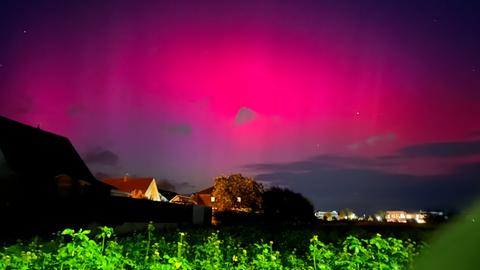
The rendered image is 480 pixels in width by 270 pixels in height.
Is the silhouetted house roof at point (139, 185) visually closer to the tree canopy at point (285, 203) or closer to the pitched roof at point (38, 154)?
the tree canopy at point (285, 203)

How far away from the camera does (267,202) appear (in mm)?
53375

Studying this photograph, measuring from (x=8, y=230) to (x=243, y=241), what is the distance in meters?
10.4

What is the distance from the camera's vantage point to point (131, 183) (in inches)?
2355

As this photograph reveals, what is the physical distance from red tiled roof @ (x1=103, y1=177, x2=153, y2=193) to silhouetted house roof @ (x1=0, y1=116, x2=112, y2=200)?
2462 cm

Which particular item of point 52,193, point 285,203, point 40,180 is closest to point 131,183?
point 285,203

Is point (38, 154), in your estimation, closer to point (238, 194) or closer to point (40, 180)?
point (40, 180)

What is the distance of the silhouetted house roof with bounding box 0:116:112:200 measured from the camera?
2509 centimetres

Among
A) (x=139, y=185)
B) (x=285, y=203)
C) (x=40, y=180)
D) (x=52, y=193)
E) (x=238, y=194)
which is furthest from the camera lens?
(x=139, y=185)

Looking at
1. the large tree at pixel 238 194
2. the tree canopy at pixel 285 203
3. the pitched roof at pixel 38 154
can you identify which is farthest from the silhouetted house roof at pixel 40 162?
the tree canopy at pixel 285 203

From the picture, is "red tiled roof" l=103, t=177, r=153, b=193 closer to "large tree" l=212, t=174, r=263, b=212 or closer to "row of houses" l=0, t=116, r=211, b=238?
"large tree" l=212, t=174, r=263, b=212

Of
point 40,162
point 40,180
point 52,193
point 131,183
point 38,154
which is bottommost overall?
point 52,193

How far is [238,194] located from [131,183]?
16679 millimetres

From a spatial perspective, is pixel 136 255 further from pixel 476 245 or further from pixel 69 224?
pixel 69 224

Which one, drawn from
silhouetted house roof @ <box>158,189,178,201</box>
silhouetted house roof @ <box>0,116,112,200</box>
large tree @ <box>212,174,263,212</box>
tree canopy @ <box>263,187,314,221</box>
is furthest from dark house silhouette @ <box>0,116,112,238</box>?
silhouetted house roof @ <box>158,189,178,201</box>
